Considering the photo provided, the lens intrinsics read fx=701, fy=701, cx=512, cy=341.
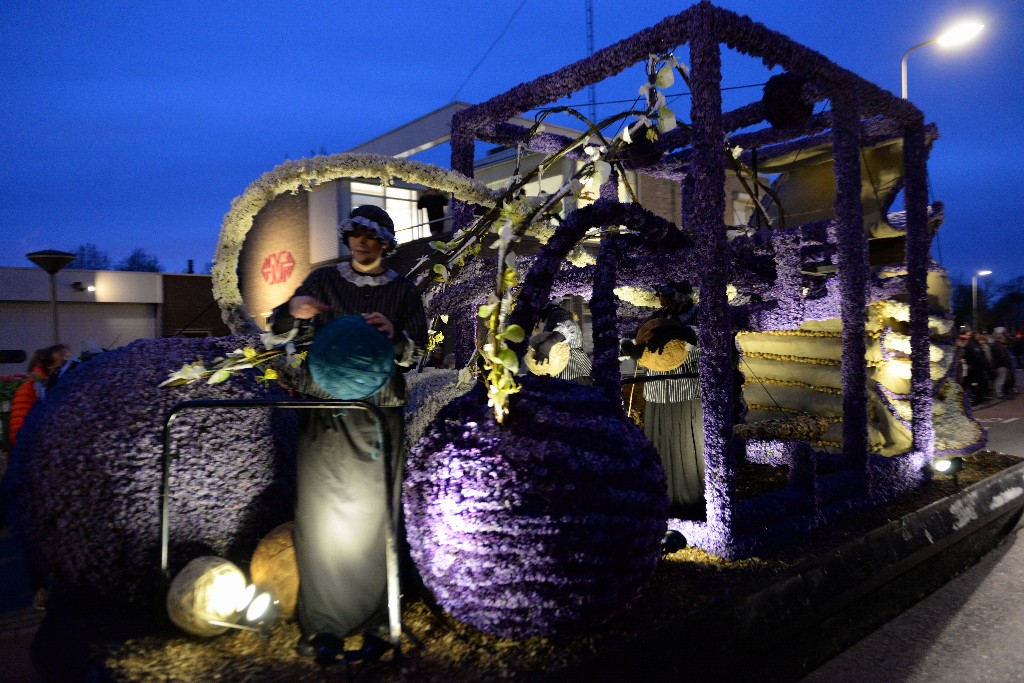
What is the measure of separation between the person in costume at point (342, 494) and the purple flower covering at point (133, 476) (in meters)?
0.34

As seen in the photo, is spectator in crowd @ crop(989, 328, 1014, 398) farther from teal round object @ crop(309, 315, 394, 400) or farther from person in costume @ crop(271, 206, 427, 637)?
teal round object @ crop(309, 315, 394, 400)

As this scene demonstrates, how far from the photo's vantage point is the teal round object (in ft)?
6.98

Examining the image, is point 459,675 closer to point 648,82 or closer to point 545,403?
point 545,403

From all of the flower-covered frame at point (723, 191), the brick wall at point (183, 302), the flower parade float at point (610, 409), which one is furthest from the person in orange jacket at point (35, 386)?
the brick wall at point (183, 302)

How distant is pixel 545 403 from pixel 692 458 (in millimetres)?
2327

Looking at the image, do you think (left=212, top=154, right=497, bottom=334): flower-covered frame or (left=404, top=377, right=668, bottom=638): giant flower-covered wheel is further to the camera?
(left=212, top=154, right=497, bottom=334): flower-covered frame

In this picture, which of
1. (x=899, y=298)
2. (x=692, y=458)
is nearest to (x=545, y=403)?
(x=692, y=458)

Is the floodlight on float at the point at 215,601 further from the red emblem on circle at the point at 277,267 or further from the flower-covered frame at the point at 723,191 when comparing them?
the red emblem on circle at the point at 277,267

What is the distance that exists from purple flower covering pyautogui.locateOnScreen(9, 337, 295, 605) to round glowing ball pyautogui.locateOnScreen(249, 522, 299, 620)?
0.13 m

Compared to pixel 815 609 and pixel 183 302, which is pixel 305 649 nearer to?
pixel 815 609

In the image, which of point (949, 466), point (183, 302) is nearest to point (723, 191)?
point (949, 466)

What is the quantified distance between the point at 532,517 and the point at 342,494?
0.73 metres

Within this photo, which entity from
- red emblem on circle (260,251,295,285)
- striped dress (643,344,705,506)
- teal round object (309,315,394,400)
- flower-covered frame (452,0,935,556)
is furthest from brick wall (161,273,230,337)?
teal round object (309,315,394,400)

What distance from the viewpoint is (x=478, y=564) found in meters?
2.14
